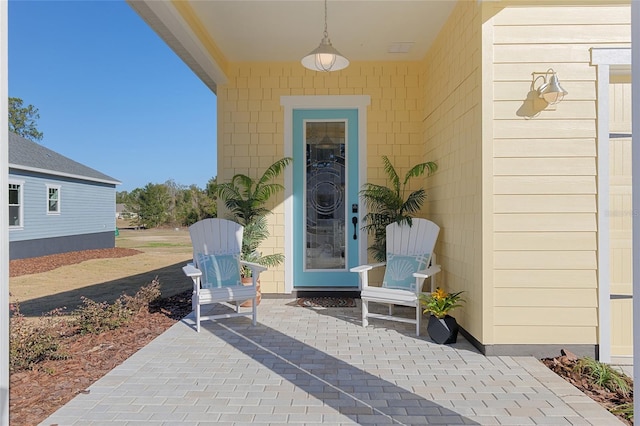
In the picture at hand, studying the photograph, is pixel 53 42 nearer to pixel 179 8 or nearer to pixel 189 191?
pixel 189 191

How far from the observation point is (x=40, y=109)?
76.9 ft

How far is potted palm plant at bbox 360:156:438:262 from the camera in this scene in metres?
4.71

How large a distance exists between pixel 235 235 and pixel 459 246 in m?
2.35

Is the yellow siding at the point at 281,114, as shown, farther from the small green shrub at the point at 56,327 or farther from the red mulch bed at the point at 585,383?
the red mulch bed at the point at 585,383

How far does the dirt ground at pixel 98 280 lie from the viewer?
6.42 metres

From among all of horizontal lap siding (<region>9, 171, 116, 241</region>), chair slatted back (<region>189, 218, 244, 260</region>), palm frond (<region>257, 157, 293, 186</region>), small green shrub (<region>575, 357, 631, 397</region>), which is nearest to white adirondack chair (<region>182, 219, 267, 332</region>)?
chair slatted back (<region>189, 218, 244, 260</region>)

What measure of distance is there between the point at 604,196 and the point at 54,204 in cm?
1457

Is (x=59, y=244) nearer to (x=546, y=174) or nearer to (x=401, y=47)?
(x=401, y=47)

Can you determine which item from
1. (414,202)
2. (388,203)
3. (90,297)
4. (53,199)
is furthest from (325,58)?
(53,199)

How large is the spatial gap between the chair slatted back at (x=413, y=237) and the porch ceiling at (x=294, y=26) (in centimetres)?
210

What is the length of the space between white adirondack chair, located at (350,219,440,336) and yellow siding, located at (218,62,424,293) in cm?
122

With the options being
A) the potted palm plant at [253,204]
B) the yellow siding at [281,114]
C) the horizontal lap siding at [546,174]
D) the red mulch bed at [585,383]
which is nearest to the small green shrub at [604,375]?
the red mulch bed at [585,383]

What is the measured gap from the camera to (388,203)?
15.7ft

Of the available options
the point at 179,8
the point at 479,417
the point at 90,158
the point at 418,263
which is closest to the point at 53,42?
the point at 90,158
